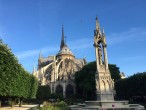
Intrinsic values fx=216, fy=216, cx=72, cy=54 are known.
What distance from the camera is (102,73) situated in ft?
63.7

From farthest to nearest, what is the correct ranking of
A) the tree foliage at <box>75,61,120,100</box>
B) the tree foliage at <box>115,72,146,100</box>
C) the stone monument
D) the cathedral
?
the cathedral → the tree foliage at <box>75,61,120,100</box> → the tree foliage at <box>115,72,146,100</box> → the stone monument

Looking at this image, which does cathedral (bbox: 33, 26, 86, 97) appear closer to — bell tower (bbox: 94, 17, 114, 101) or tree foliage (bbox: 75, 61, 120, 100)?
tree foliage (bbox: 75, 61, 120, 100)

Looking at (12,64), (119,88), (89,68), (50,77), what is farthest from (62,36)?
(12,64)

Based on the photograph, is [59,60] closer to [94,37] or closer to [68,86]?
[68,86]

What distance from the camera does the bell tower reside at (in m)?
18.7

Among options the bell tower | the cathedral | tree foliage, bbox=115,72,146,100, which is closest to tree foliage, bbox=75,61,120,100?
tree foliage, bbox=115,72,146,100

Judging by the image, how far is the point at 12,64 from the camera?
80.8 ft

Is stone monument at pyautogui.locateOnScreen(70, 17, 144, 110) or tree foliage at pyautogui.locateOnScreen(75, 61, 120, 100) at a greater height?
tree foliage at pyautogui.locateOnScreen(75, 61, 120, 100)

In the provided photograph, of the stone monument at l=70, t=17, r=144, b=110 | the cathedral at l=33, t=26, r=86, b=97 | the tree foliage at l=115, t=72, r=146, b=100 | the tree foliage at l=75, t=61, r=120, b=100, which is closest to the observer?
the stone monument at l=70, t=17, r=144, b=110

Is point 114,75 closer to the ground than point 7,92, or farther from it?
farther from it

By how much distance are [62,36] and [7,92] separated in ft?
298

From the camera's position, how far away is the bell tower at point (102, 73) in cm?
1873

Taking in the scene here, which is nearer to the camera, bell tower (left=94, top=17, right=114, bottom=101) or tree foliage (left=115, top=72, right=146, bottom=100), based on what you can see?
bell tower (left=94, top=17, right=114, bottom=101)

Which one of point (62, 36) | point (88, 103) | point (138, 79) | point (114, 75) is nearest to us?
point (88, 103)
